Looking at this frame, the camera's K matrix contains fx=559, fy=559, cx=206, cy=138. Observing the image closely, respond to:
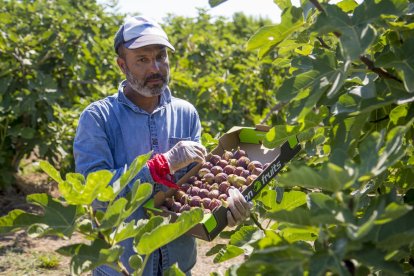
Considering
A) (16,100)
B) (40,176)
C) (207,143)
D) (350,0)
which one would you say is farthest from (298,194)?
(40,176)

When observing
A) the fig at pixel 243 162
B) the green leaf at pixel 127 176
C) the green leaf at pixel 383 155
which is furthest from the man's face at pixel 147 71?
the green leaf at pixel 383 155

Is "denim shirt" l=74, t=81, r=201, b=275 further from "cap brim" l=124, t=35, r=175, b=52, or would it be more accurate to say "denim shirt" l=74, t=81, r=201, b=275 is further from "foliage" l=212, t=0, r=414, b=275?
"foliage" l=212, t=0, r=414, b=275

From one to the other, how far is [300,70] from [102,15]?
6453 mm

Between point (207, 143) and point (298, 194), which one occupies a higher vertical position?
point (298, 194)

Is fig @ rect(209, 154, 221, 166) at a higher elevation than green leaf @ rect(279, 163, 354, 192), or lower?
lower

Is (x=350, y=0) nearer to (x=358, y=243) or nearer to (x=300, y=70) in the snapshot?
(x=300, y=70)

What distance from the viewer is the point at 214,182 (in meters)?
2.28

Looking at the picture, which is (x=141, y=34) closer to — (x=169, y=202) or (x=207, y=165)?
(x=207, y=165)

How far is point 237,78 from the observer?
23.6ft

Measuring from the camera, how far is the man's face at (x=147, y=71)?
2498 millimetres

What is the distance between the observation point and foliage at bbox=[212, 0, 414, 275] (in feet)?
2.73

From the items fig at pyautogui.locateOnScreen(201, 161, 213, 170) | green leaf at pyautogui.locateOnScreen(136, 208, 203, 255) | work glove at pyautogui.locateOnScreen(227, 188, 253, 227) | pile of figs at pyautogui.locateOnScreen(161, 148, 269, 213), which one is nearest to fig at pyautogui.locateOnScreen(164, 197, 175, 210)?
pile of figs at pyautogui.locateOnScreen(161, 148, 269, 213)

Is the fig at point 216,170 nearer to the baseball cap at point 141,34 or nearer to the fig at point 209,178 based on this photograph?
the fig at point 209,178

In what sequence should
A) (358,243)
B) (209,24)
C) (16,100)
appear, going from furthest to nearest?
(209,24) < (16,100) < (358,243)
